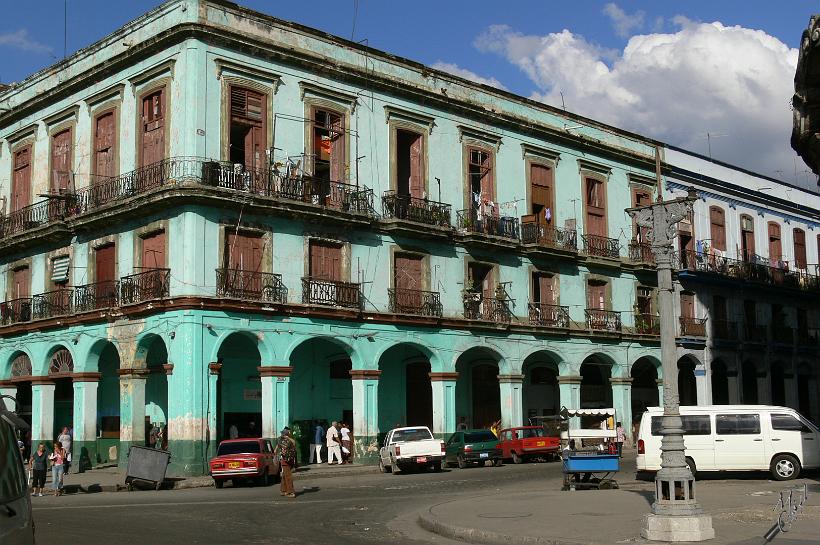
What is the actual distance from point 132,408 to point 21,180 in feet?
38.8

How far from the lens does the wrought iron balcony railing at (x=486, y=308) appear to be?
1428 inches

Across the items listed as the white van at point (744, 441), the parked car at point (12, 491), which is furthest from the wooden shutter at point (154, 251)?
the parked car at point (12, 491)

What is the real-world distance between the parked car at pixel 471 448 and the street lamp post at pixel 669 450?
61.6ft

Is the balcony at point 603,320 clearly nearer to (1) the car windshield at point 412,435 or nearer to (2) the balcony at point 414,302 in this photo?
(2) the balcony at point 414,302

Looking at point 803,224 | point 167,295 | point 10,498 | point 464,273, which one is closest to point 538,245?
point 464,273

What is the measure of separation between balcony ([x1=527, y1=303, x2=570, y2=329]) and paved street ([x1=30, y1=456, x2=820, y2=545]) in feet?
38.4

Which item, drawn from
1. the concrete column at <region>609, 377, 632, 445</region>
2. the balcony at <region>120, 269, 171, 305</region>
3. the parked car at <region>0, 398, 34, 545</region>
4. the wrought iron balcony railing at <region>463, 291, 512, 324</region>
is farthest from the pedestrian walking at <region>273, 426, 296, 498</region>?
the concrete column at <region>609, 377, 632, 445</region>

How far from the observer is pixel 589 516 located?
1565 cm

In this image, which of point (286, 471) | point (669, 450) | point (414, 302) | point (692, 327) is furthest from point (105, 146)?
point (692, 327)

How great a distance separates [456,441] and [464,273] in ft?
21.6

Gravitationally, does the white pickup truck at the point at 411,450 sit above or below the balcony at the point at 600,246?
below

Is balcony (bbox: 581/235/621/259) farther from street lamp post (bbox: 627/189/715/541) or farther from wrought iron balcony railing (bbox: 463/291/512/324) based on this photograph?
street lamp post (bbox: 627/189/715/541)

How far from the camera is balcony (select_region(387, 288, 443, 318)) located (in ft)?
111

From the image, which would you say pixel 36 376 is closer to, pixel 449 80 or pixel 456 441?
pixel 456 441
